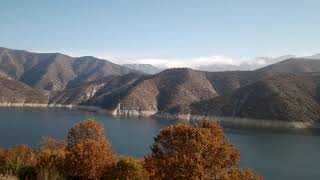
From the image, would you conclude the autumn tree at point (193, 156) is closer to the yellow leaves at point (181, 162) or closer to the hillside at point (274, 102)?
the yellow leaves at point (181, 162)

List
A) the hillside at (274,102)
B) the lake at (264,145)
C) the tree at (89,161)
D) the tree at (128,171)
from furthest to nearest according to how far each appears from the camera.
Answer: the hillside at (274,102) → the lake at (264,145) → the tree at (89,161) → the tree at (128,171)

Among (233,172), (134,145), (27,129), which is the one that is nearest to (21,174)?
(233,172)

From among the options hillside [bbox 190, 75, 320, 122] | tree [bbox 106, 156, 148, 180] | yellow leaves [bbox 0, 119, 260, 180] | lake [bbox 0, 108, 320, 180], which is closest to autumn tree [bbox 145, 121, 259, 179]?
yellow leaves [bbox 0, 119, 260, 180]

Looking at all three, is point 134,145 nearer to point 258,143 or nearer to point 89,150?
point 258,143

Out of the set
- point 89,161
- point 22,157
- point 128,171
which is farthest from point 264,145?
point 128,171

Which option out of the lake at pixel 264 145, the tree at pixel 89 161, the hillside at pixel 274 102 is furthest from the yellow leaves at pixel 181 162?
the hillside at pixel 274 102

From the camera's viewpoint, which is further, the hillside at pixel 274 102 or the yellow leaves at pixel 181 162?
the hillside at pixel 274 102

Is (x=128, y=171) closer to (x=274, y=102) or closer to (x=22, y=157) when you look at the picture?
(x=22, y=157)

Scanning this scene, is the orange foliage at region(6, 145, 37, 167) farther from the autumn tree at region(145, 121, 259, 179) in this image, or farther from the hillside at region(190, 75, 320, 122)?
the hillside at region(190, 75, 320, 122)
